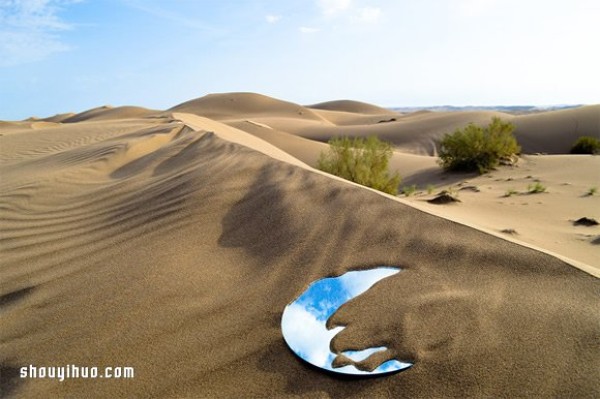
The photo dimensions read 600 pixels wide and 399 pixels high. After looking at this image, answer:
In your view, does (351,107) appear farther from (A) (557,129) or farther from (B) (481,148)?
(B) (481,148)

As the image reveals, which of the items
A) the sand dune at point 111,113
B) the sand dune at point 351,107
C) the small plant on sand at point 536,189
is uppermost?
the sand dune at point 351,107

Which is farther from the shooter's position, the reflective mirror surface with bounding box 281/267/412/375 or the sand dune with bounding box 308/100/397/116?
the sand dune with bounding box 308/100/397/116

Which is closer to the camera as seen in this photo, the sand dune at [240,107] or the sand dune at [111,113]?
the sand dune at [111,113]

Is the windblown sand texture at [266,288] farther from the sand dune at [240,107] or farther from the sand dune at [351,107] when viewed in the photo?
the sand dune at [351,107]

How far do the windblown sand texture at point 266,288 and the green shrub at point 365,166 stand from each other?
1.95m

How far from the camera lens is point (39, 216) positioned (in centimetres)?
451

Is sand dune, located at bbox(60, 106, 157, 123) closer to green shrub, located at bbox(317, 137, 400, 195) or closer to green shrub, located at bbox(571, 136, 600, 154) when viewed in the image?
green shrub, located at bbox(571, 136, 600, 154)

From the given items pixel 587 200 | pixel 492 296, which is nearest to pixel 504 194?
pixel 587 200

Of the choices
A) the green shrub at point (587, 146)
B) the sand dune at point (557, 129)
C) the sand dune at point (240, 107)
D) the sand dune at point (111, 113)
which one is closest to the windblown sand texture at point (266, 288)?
the green shrub at point (587, 146)

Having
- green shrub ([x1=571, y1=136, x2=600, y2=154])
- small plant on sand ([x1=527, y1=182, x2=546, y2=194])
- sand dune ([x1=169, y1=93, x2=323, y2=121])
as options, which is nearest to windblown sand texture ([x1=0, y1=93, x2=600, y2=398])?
small plant on sand ([x1=527, y1=182, x2=546, y2=194])

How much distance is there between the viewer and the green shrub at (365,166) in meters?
6.88

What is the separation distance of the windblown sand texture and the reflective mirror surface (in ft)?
0.17

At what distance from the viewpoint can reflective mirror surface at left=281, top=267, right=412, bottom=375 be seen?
1920 mm

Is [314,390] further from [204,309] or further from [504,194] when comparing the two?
[504,194]
